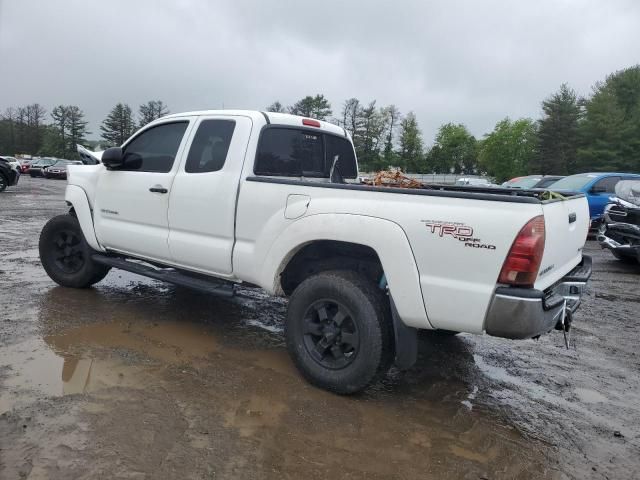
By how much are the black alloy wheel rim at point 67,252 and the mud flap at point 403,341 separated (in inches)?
154

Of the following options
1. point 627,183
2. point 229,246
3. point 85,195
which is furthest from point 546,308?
point 627,183

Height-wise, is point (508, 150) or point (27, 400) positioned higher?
point (508, 150)

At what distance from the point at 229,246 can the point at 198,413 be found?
1345mm

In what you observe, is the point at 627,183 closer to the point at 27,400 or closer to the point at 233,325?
the point at 233,325

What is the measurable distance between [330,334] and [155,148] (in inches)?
102

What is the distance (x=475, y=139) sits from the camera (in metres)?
103

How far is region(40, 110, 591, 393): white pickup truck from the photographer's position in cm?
295

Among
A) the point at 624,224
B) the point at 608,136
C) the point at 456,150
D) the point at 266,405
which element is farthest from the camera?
the point at 456,150

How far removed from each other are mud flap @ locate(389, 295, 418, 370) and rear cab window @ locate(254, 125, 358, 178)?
1.65 meters

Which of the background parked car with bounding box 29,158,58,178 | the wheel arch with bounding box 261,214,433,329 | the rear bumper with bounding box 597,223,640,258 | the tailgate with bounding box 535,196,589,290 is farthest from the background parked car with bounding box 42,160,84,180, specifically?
the tailgate with bounding box 535,196,589,290

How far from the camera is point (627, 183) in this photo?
30.0 feet

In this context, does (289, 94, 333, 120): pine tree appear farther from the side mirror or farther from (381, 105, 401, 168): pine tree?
the side mirror

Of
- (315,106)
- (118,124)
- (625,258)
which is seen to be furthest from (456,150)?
(625,258)

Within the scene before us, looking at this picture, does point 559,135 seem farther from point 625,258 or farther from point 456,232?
point 456,232
